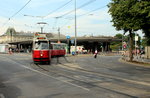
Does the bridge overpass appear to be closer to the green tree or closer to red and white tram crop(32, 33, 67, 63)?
the green tree

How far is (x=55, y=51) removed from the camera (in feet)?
148

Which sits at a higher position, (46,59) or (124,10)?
(124,10)

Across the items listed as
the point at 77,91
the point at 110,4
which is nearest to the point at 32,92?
the point at 77,91

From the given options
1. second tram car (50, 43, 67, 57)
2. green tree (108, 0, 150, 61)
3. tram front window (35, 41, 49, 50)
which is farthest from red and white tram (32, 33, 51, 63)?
second tram car (50, 43, 67, 57)

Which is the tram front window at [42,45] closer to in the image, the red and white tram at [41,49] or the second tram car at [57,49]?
the red and white tram at [41,49]

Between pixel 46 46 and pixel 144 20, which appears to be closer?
pixel 144 20

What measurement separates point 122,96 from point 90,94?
1201mm

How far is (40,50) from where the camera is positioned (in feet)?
81.0

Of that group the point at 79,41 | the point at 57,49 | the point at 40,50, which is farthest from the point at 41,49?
the point at 79,41

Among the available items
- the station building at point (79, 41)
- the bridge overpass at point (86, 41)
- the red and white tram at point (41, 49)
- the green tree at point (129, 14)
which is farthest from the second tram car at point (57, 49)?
the green tree at point (129, 14)

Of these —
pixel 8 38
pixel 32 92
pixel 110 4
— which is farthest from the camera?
pixel 8 38

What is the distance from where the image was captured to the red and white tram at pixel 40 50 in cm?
2469

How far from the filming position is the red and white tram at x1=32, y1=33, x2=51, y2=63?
2469cm

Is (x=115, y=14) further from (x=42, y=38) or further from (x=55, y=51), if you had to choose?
(x=55, y=51)
